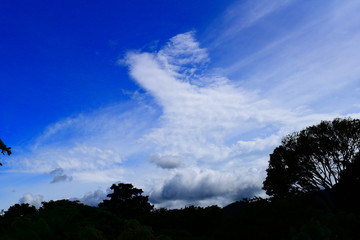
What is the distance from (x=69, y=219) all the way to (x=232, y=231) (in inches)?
209

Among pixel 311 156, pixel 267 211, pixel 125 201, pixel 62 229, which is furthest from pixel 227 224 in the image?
pixel 125 201

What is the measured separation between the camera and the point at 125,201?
47375 millimetres

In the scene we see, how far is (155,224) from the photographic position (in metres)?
21.2

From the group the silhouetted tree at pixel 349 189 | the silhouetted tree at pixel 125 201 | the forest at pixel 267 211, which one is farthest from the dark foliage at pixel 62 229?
the silhouetted tree at pixel 125 201

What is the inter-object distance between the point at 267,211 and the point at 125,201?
40.1 metres

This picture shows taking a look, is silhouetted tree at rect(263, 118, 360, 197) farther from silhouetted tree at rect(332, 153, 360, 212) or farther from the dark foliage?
the dark foliage

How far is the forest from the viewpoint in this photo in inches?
291

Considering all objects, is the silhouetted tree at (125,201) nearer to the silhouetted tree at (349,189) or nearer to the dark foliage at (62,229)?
the silhouetted tree at (349,189)

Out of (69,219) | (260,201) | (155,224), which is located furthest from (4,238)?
(155,224)

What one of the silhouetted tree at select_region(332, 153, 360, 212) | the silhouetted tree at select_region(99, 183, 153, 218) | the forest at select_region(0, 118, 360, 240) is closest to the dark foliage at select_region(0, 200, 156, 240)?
the forest at select_region(0, 118, 360, 240)

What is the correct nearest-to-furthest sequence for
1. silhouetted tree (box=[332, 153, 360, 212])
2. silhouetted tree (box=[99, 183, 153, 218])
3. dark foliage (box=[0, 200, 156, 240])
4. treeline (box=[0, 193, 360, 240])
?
dark foliage (box=[0, 200, 156, 240]), treeline (box=[0, 193, 360, 240]), silhouetted tree (box=[332, 153, 360, 212]), silhouetted tree (box=[99, 183, 153, 218])

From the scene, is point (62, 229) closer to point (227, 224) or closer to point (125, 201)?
point (227, 224)

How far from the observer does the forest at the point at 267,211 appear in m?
7.40

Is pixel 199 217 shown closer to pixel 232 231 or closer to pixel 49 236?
pixel 232 231
